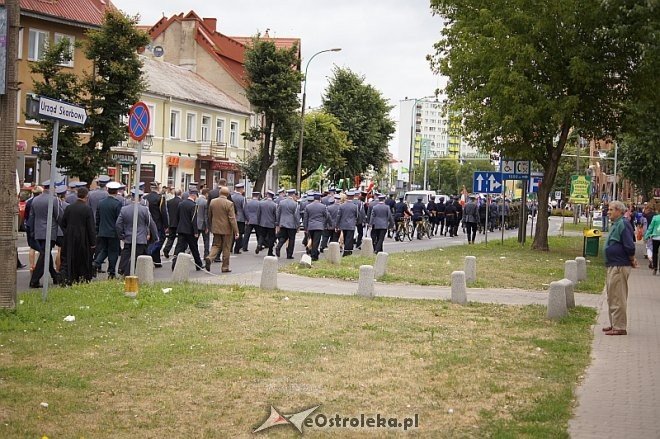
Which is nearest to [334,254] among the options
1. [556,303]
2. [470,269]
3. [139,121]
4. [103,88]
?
[470,269]

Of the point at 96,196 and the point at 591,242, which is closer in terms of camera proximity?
the point at 96,196

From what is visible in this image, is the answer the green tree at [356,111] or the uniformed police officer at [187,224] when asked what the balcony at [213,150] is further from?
the uniformed police officer at [187,224]

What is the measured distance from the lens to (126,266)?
59.3 ft

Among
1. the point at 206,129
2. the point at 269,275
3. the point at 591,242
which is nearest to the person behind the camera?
the point at 269,275

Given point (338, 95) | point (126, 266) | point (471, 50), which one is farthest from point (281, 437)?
point (338, 95)

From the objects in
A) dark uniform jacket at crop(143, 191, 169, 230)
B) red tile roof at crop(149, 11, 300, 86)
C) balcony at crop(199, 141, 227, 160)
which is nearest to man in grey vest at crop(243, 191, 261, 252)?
dark uniform jacket at crop(143, 191, 169, 230)

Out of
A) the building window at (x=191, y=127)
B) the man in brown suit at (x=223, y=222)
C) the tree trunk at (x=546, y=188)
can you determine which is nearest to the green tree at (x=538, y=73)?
the tree trunk at (x=546, y=188)

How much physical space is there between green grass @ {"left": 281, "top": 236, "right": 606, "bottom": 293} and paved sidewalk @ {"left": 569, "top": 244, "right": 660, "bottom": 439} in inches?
203

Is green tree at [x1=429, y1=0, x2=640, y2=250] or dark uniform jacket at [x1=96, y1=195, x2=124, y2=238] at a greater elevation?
green tree at [x1=429, y1=0, x2=640, y2=250]

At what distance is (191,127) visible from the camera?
183 feet

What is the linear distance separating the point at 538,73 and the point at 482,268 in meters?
9.43

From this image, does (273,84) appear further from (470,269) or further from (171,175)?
(470,269)

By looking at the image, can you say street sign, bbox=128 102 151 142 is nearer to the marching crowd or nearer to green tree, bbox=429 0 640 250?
the marching crowd

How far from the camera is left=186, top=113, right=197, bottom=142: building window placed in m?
55.4
